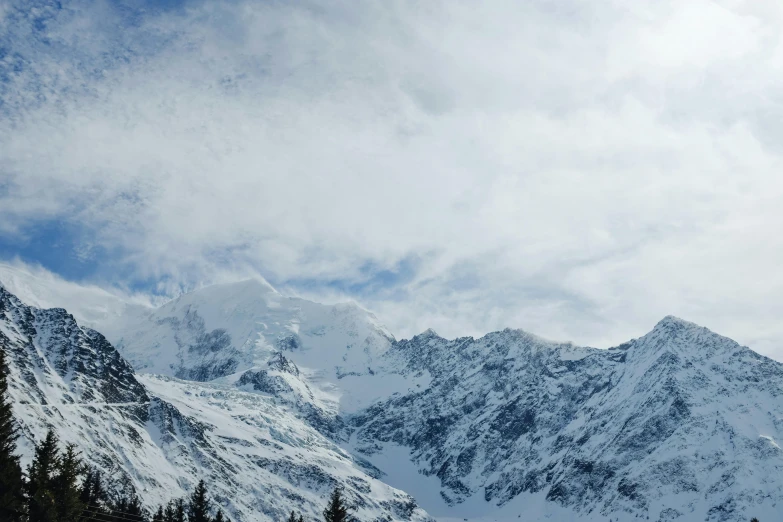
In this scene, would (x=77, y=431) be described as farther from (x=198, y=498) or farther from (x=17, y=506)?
(x=17, y=506)

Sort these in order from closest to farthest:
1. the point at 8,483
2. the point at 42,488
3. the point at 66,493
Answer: the point at 8,483 → the point at 42,488 → the point at 66,493

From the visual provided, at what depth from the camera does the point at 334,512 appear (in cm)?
5272

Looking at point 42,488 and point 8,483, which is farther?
point 42,488

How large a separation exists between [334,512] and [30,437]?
460ft

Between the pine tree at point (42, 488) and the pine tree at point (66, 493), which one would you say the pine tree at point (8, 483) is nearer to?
the pine tree at point (42, 488)

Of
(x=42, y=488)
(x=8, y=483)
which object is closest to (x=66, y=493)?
(x=42, y=488)

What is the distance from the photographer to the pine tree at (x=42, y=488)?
3794 cm

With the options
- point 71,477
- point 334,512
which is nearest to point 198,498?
point 334,512

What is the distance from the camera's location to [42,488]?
3850 centimetres

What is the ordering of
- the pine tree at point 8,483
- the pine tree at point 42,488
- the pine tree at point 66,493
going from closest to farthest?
the pine tree at point 8,483 → the pine tree at point 42,488 → the pine tree at point 66,493

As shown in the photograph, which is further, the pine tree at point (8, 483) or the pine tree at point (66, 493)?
the pine tree at point (66, 493)

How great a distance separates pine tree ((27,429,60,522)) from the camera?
124 ft

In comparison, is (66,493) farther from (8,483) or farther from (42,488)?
(8,483)

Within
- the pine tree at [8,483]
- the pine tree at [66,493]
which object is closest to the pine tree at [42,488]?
the pine tree at [66,493]
